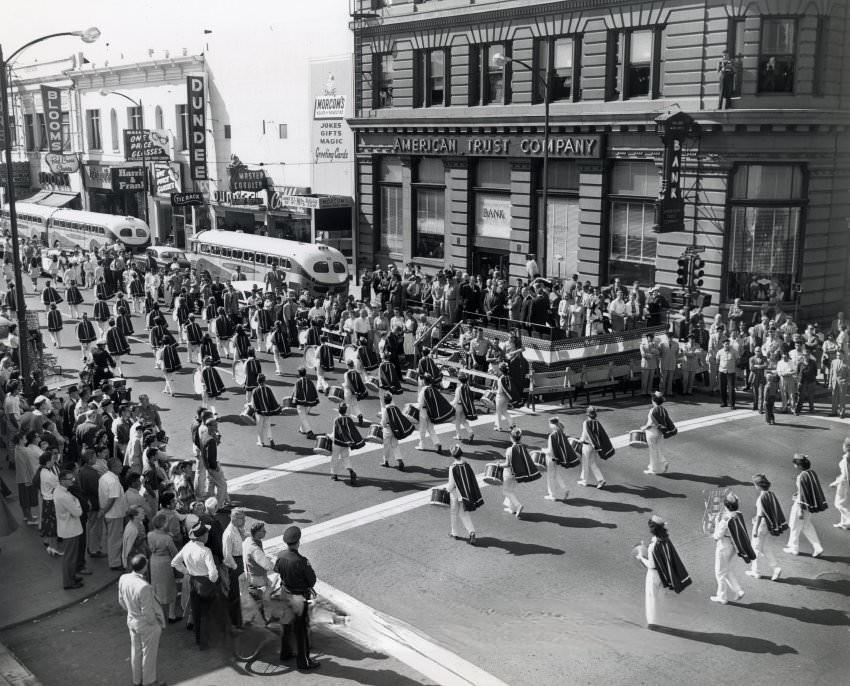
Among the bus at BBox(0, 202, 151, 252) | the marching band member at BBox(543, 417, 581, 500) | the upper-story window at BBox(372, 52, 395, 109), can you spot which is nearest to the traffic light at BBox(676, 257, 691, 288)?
the marching band member at BBox(543, 417, 581, 500)

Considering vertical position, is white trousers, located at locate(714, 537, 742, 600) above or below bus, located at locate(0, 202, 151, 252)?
below

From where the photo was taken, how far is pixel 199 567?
1150 cm

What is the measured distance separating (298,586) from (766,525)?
6.83 metres

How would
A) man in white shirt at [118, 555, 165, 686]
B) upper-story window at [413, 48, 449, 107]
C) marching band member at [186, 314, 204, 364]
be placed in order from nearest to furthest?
man in white shirt at [118, 555, 165, 686] < marching band member at [186, 314, 204, 364] < upper-story window at [413, 48, 449, 107]

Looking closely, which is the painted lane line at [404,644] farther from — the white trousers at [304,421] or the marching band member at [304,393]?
the white trousers at [304,421]

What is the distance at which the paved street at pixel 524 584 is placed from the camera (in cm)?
1121

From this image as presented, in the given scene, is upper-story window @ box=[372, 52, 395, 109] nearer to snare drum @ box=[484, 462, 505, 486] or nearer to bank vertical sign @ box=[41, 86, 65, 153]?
snare drum @ box=[484, 462, 505, 486]

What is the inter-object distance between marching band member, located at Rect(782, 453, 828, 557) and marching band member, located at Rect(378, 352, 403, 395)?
34.8ft

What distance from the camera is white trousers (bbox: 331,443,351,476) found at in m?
17.7

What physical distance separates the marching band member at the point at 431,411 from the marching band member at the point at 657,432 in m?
4.09

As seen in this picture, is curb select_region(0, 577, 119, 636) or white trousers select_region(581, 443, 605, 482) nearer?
curb select_region(0, 577, 119, 636)

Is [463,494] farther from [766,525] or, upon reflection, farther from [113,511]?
[113,511]

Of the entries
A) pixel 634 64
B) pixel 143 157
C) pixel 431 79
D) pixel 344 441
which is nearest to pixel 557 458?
pixel 344 441

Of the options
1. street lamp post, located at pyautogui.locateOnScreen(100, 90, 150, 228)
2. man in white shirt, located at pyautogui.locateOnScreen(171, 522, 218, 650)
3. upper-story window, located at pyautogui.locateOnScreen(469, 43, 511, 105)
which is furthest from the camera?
street lamp post, located at pyautogui.locateOnScreen(100, 90, 150, 228)
